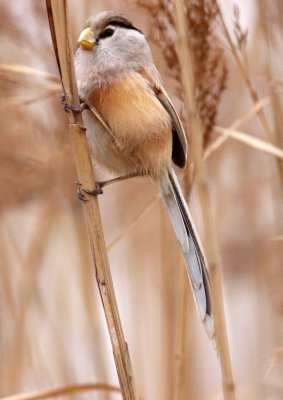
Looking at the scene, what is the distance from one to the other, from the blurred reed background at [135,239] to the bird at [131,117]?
0.21 ft

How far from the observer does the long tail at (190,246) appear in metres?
1.55

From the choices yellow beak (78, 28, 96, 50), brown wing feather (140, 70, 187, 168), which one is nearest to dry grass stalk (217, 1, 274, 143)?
brown wing feather (140, 70, 187, 168)

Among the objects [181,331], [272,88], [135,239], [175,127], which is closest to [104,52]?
[175,127]

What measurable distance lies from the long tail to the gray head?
321 millimetres

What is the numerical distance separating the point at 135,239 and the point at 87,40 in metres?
0.93

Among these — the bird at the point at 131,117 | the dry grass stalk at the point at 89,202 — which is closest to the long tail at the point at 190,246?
the bird at the point at 131,117

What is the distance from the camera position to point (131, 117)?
168 cm

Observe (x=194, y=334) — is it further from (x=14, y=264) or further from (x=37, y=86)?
(x=37, y=86)

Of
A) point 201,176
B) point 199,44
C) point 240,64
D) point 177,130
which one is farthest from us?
point 177,130

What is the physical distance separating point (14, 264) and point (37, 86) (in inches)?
27.5

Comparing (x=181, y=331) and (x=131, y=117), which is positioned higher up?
(x=131, y=117)

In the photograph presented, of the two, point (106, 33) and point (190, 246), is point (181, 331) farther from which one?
point (106, 33)

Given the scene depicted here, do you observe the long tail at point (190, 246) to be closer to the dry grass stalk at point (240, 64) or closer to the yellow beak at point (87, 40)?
the dry grass stalk at point (240, 64)

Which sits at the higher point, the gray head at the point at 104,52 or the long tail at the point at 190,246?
the gray head at the point at 104,52
